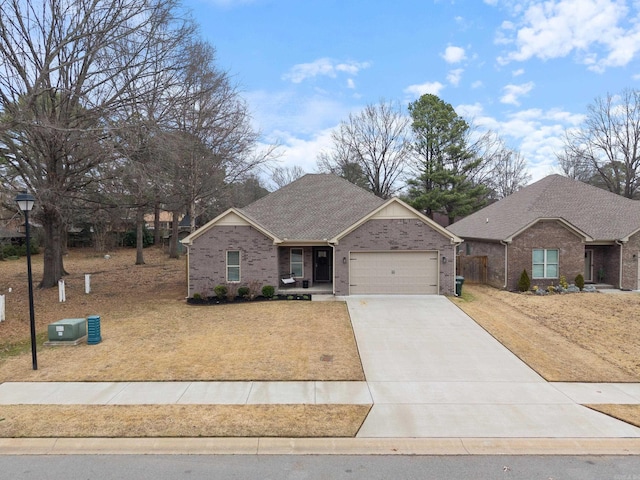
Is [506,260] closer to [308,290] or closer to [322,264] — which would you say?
[322,264]

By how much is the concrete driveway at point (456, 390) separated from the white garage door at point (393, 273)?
4572mm

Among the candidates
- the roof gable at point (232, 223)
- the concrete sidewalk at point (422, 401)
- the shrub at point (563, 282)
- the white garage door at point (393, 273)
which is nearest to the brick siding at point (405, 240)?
the white garage door at point (393, 273)

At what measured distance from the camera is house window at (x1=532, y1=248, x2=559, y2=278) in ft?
64.3

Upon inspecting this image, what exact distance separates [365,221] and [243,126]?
14830 mm

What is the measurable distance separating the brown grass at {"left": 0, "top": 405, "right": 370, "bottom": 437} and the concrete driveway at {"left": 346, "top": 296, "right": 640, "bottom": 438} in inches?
23.3

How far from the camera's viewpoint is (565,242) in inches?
764

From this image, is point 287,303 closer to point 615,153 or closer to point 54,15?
point 54,15

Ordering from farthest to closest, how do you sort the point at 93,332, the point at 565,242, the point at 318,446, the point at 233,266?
the point at 565,242
the point at 233,266
the point at 93,332
the point at 318,446

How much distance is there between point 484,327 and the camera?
→ 12.9m

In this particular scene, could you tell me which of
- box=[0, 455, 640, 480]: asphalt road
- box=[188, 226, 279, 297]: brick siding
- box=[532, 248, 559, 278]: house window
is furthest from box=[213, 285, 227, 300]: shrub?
box=[532, 248, 559, 278]: house window

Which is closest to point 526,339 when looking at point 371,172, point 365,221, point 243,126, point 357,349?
point 357,349

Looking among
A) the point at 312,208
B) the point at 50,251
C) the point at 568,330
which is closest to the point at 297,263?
the point at 312,208

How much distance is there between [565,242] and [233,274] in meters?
15.9

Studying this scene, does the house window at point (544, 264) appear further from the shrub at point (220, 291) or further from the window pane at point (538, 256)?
the shrub at point (220, 291)
